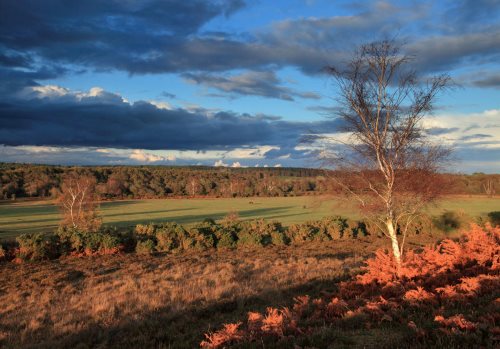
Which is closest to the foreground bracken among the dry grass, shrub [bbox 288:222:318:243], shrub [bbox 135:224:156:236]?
the dry grass

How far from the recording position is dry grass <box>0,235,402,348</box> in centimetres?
879

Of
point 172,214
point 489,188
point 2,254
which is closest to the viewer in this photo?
point 2,254

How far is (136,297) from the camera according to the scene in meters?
12.4

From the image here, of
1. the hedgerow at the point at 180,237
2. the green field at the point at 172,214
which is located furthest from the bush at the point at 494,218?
the hedgerow at the point at 180,237

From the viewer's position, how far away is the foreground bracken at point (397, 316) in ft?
19.3

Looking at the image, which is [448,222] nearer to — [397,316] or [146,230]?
[146,230]

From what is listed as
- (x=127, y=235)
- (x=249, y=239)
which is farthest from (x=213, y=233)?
(x=127, y=235)

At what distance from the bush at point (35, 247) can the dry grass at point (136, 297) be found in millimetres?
1345

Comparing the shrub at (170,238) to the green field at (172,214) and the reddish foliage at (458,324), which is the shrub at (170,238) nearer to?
the green field at (172,214)

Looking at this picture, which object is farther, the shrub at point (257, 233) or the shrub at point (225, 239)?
the shrub at point (257, 233)

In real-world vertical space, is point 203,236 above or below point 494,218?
below

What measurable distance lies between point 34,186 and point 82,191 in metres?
65.6

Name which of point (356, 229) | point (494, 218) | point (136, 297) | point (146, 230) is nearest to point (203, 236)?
point (146, 230)

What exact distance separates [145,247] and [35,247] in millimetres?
6451
